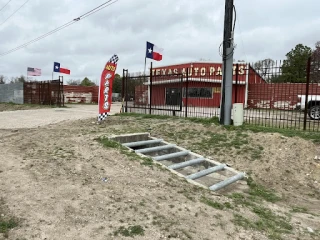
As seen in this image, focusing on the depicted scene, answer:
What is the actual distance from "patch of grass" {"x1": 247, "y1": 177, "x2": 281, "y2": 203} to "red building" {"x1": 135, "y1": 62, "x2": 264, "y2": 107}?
12.6 ft

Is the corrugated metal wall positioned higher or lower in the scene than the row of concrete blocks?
higher

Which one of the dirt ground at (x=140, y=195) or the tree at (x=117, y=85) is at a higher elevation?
the tree at (x=117, y=85)

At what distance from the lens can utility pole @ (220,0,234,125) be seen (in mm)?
8172

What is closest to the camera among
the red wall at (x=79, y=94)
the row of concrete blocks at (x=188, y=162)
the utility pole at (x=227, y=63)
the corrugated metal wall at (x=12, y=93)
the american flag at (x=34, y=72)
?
the row of concrete blocks at (x=188, y=162)

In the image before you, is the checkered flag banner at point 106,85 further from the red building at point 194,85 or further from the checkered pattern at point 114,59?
the red building at point 194,85

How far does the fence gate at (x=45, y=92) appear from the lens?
22156 mm

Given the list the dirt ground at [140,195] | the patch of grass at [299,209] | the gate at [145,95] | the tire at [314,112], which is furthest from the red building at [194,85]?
the patch of grass at [299,209]

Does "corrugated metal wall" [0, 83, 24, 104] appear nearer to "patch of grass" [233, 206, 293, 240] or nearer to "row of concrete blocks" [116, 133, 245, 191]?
"row of concrete blocks" [116, 133, 245, 191]

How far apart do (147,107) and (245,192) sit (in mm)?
8799

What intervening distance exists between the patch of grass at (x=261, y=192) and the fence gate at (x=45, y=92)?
Answer: 62.5ft

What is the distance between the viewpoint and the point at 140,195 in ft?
12.3

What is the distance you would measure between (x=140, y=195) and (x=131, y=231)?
3.02 feet

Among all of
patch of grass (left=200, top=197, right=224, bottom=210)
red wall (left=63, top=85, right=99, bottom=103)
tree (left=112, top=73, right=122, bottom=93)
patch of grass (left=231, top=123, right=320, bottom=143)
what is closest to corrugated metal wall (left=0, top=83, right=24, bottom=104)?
red wall (left=63, top=85, right=99, bottom=103)

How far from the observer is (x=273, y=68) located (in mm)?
8203
